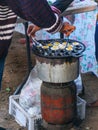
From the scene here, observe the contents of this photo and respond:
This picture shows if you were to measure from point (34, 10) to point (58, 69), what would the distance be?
36.0 inches

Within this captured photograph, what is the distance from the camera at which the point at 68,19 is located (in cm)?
489

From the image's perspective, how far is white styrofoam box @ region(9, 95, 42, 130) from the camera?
3.87 metres

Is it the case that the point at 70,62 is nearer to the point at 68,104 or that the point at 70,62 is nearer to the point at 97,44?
the point at 68,104

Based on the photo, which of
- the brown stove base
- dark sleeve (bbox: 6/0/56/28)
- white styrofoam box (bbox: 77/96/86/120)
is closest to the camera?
dark sleeve (bbox: 6/0/56/28)

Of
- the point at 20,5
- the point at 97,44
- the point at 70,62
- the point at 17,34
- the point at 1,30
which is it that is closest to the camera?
the point at 20,5

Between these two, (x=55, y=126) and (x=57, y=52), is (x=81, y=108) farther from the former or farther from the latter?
(x=57, y=52)

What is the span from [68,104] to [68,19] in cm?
153

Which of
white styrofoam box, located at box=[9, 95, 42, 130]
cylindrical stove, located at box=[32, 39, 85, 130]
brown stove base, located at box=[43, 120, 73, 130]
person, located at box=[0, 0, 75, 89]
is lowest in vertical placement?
brown stove base, located at box=[43, 120, 73, 130]

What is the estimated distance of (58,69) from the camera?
3.48m

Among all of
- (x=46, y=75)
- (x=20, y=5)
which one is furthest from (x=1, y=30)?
(x=46, y=75)

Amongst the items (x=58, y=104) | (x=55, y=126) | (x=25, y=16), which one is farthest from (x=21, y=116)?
(x=25, y=16)

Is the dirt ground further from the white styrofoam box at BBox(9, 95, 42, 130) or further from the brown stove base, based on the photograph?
the brown stove base

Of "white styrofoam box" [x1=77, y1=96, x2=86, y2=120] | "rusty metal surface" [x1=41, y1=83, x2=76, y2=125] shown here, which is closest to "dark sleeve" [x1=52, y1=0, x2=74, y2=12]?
"rusty metal surface" [x1=41, y1=83, x2=76, y2=125]

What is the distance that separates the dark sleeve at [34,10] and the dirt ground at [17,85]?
1586 mm
